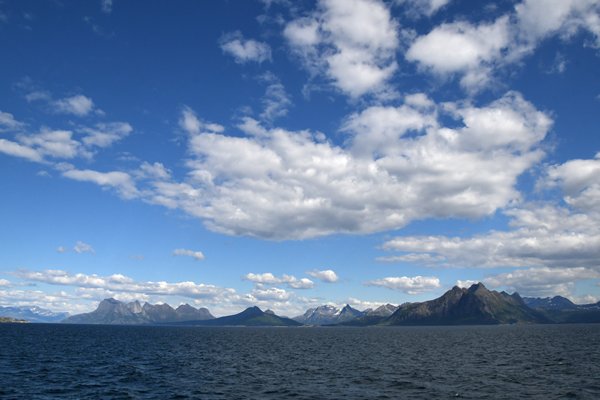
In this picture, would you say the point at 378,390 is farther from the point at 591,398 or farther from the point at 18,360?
the point at 18,360

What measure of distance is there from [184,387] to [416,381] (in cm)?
3774

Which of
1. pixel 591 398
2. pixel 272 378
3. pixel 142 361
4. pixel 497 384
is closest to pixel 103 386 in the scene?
pixel 272 378

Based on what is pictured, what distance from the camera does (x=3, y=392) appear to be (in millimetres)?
58438

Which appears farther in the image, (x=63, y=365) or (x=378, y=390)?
(x=63, y=365)

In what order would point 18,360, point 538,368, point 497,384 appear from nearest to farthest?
1. point 497,384
2. point 538,368
3. point 18,360

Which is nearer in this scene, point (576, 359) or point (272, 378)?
point (272, 378)

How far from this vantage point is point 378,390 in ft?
210

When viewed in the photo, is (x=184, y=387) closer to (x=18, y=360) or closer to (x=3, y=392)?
(x=3, y=392)

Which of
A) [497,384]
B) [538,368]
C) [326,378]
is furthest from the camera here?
[538,368]

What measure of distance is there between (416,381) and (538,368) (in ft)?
108

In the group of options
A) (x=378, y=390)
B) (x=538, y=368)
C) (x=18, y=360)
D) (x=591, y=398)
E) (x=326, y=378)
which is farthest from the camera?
(x=18, y=360)

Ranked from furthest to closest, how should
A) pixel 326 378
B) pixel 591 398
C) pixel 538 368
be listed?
1. pixel 538 368
2. pixel 326 378
3. pixel 591 398

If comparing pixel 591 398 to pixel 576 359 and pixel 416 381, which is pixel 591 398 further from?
pixel 576 359

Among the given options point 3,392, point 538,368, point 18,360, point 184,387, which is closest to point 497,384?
point 538,368
